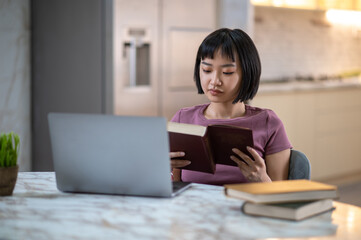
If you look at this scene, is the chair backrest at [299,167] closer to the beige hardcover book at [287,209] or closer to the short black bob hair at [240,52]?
the short black bob hair at [240,52]

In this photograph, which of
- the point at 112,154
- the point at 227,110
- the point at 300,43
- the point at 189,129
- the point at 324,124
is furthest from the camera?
the point at 300,43

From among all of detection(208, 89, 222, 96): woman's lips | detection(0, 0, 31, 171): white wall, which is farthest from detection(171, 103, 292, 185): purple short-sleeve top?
detection(0, 0, 31, 171): white wall

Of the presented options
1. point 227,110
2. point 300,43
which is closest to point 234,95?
point 227,110

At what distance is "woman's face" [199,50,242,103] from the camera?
1.82 meters

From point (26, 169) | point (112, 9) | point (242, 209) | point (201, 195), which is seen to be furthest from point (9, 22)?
point (242, 209)

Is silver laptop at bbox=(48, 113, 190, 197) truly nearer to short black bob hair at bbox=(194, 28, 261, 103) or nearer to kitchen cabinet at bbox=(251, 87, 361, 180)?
short black bob hair at bbox=(194, 28, 261, 103)

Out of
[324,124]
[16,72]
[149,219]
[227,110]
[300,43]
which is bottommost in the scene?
[324,124]

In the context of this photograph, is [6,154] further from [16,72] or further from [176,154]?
[16,72]

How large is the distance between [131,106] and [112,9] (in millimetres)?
838

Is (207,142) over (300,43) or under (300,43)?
under

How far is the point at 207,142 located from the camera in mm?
1577

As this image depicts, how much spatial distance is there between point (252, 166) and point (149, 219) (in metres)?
0.48

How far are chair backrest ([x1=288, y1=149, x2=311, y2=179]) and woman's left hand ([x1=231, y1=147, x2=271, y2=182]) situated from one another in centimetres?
15

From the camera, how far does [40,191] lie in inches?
62.1
